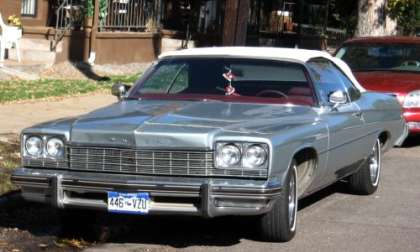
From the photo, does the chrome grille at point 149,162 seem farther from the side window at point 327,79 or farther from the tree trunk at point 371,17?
the tree trunk at point 371,17

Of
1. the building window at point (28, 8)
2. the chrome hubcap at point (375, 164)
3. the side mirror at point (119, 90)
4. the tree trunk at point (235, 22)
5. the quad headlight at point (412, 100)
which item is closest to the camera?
the side mirror at point (119, 90)

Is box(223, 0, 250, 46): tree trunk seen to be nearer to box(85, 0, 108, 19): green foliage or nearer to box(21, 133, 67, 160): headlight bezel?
box(85, 0, 108, 19): green foliage

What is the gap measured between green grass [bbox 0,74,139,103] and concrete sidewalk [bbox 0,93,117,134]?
27cm

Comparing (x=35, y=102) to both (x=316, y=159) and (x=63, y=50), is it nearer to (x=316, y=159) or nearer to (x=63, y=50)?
(x=63, y=50)

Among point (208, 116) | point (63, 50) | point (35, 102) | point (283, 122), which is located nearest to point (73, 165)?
point (208, 116)

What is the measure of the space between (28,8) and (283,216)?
1683cm

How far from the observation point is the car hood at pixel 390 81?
12180mm

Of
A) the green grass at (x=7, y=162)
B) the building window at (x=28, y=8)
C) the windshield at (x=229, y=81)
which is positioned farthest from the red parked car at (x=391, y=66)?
the building window at (x=28, y=8)

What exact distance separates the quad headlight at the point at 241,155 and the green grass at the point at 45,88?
8461 mm

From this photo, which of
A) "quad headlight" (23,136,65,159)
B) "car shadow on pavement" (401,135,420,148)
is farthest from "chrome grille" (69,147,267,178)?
"car shadow on pavement" (401,135,420,148)

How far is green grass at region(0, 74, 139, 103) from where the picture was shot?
1491cm

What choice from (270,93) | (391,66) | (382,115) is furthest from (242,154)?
(391,66)

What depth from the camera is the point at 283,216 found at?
22.1 ft

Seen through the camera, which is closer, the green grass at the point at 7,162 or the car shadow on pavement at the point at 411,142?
the green grass at the point at 7,162
